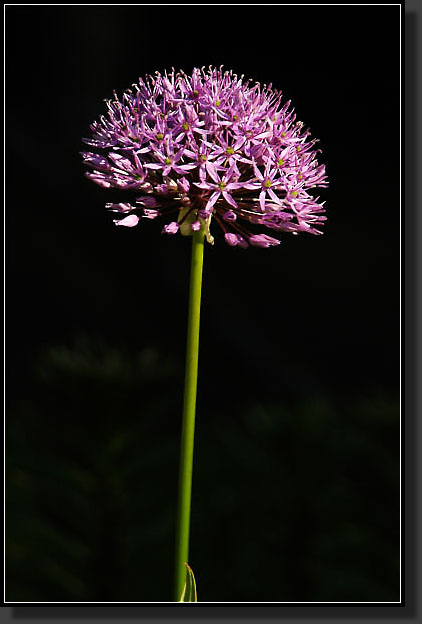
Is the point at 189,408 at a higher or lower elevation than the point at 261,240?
lower

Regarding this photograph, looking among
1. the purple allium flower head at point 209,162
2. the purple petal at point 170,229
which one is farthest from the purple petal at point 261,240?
the purple petal at point 170,229

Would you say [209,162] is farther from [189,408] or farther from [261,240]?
[189,408]

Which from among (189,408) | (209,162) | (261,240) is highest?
(209,162)

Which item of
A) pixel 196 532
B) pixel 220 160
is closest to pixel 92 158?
pixel 220 160

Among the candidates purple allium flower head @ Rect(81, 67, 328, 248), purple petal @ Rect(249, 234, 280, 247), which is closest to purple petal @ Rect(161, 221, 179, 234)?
purple allium flower head @ Rect(81, 67, 328, 248)

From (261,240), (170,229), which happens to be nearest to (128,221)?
(170,229)

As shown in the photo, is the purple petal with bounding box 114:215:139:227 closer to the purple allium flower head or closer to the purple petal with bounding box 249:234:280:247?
the purple allium flower head
